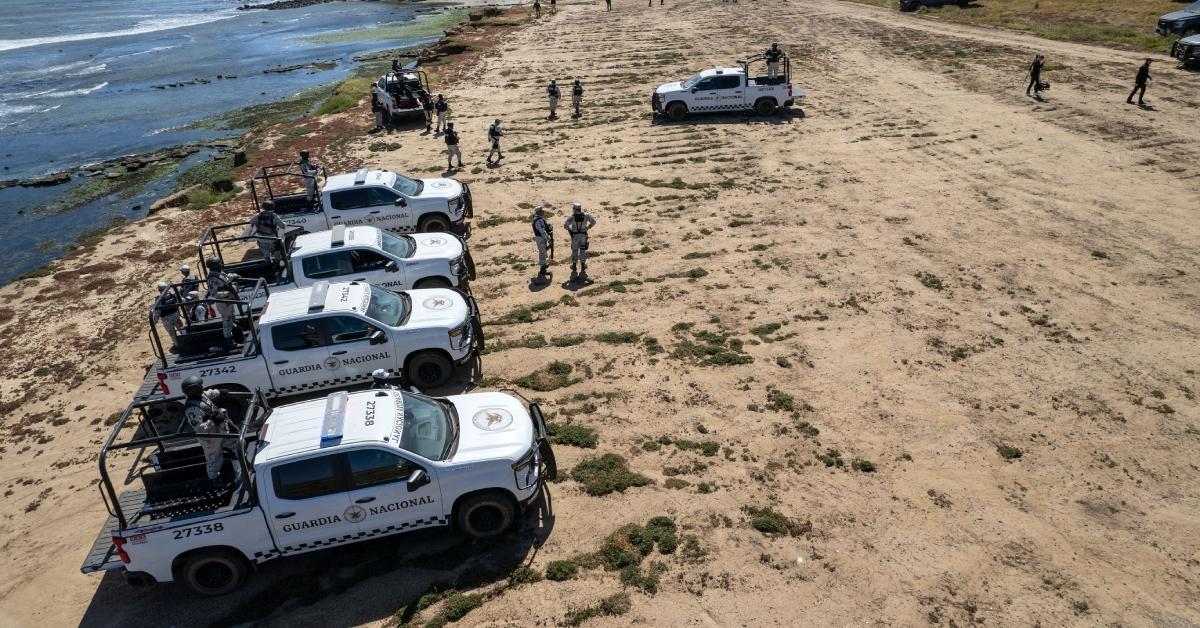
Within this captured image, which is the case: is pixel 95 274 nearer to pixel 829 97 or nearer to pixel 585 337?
pixel 585 337

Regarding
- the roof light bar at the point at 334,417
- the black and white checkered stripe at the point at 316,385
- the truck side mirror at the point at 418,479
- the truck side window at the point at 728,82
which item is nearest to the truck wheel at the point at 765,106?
the truck side window at the point at 728,82

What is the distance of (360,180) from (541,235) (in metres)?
5.48

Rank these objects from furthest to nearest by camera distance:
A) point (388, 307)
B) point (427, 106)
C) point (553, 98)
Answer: point (427, 106) < point (553, 98) < point (388, 307)

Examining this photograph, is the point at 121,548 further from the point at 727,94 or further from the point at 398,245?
the point at 727,94

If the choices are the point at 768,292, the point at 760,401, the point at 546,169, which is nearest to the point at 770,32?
the point at 546,169

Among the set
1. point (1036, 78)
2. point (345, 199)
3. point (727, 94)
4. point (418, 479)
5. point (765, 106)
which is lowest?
point (418, 479)

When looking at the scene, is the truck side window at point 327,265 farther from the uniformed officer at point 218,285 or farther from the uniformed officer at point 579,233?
the uniformed officer at point 579,233

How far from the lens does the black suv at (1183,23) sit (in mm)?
32469

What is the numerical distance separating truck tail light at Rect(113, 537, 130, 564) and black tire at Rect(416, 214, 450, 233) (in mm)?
11319

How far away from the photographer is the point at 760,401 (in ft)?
39.0

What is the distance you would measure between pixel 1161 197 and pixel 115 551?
23531 millimetres

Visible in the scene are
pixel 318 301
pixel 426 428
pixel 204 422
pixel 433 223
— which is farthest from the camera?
pixel 433 223

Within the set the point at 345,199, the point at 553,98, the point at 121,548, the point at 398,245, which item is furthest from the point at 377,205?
the point at 553,98

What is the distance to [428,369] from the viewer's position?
40.9 feet
